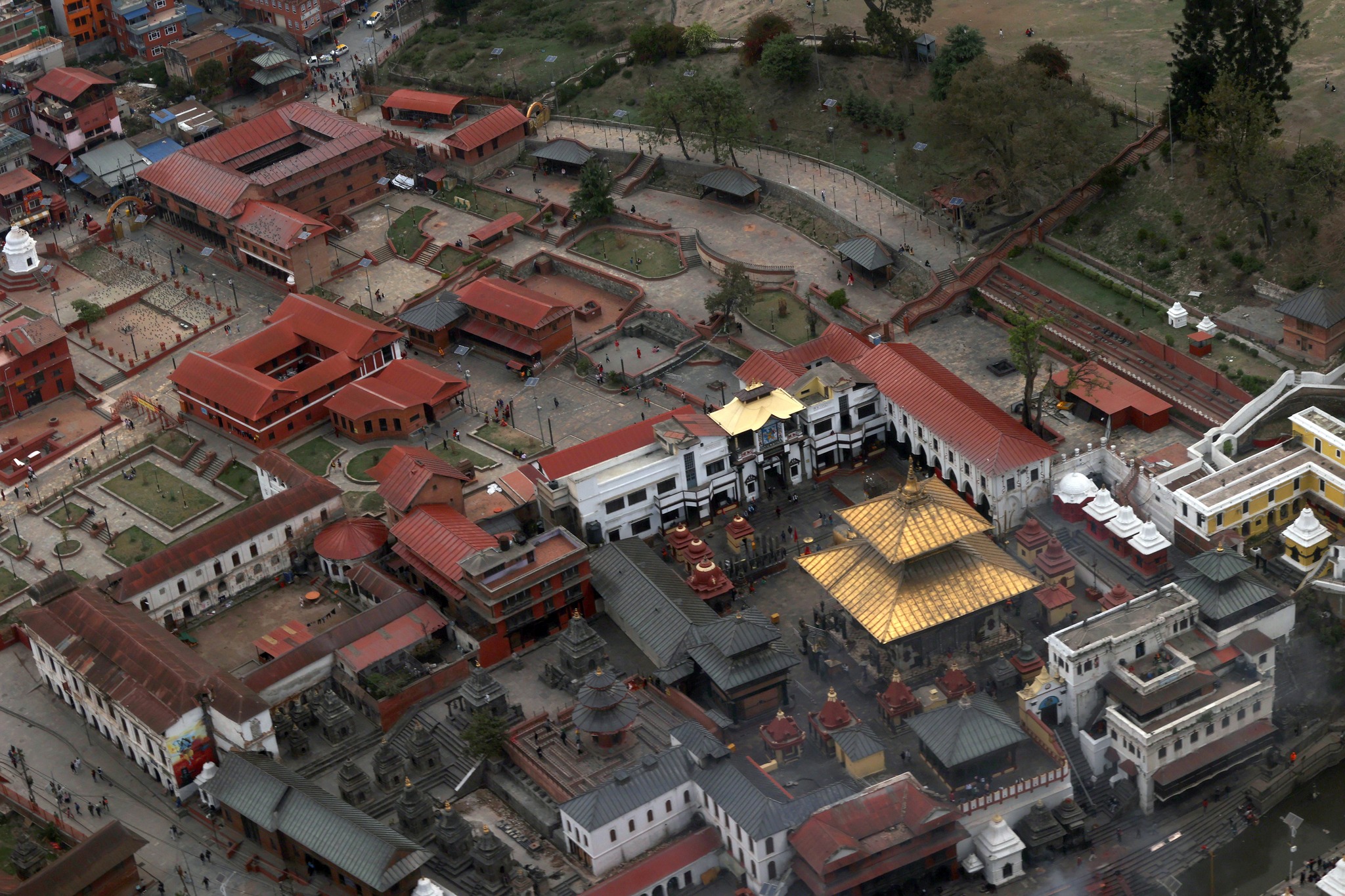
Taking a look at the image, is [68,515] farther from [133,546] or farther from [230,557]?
[230,557]

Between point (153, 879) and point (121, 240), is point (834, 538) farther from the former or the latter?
point (121, 240)

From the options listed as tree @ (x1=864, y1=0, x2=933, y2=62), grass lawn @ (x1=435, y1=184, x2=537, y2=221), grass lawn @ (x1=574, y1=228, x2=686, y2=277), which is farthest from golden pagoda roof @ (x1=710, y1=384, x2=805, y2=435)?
tree @ (x1=864, y1=0, x2=933, y2=62)

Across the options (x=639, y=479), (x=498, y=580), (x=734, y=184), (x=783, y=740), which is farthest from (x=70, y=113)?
(x=783, y=740)

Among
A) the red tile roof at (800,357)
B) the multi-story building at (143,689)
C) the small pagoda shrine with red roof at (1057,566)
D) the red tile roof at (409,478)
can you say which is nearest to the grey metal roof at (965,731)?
the small pagoda shrine with red roof at (1057,566)

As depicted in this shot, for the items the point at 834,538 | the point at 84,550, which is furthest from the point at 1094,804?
the point at 84,550

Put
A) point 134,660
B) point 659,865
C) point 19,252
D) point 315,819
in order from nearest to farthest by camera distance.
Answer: point 659,865 → point 315,819 → point 134,660 → point 19,252

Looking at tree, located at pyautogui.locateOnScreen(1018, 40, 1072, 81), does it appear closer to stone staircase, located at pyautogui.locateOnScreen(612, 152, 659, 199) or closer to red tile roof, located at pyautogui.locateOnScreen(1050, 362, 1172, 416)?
stone staircase, located at pyautogui.locateOnScreen(612, 152, 659, 199)
